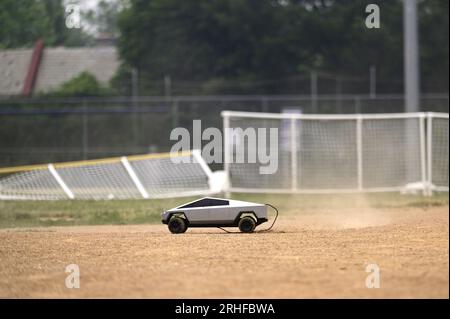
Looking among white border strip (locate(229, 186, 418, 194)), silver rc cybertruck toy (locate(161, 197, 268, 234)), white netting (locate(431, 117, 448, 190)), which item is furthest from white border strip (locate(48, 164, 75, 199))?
white netting (locate(431, 117, 448, 190))

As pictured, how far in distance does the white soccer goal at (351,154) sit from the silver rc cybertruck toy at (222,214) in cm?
980

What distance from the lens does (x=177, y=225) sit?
14.4 m

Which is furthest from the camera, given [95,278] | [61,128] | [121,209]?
[61,128]

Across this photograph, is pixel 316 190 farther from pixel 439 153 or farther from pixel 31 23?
pixel 31 23

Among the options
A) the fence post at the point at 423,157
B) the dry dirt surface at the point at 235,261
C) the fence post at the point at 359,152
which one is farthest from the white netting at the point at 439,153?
the dry dirt surface at the point at 235,261

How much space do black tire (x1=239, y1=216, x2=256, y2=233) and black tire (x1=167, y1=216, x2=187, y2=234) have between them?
913 millimetres

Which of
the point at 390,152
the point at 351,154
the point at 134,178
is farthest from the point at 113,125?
the point at 390,152

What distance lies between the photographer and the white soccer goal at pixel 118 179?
23.5 meters

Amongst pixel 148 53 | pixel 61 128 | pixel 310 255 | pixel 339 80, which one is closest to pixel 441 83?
A: pixel 339 80

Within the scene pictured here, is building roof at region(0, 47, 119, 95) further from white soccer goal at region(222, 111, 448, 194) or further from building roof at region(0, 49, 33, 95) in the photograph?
white soccer goal at region(222, 111, 448, 194)

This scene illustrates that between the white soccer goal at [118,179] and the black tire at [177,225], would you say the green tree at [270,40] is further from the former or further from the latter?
the black tire at [177,225]
